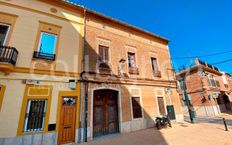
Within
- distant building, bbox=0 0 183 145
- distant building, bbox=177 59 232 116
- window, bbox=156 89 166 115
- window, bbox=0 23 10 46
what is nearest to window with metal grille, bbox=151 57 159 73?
distant building, bbox=0 0 183 145

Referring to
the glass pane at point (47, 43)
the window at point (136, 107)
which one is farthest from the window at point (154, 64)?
the glass pane at point (47, 43)

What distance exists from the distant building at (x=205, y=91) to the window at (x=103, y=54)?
10.9 metres

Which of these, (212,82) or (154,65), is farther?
(212,82)

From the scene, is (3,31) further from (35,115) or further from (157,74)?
(157,74)

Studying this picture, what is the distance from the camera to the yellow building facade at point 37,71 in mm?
5605

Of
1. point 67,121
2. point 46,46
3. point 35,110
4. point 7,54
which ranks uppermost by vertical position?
point 46,46

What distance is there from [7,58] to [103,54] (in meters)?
5.31

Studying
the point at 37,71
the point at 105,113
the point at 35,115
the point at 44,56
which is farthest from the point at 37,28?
the point at 105,113

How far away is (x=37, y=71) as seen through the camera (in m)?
6.47

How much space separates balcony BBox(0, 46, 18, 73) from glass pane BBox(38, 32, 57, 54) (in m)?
1.32

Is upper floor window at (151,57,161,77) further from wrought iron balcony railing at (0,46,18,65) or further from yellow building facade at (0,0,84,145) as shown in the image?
wrought iron balcony railing at (0,46,18,65)

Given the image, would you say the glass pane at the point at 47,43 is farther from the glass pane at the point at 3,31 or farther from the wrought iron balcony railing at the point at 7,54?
the glass pane at the point at 3,31

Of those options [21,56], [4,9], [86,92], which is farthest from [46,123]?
[4,9]

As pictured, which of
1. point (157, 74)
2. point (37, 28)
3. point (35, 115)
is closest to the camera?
point (35, 115)
